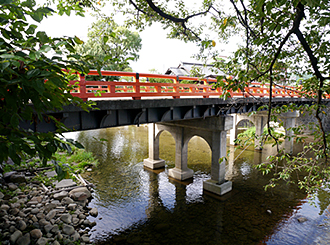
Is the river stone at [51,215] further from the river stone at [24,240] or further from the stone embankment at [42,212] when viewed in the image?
the river stone at [24,240]

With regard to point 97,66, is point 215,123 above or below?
below

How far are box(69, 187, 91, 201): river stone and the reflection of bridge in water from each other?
531cm

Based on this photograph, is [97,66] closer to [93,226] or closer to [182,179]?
[93,226]

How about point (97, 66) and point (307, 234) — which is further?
point (307, 234)

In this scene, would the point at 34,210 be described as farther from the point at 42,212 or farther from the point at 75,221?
the point at 75,221

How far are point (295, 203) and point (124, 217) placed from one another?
9932mm

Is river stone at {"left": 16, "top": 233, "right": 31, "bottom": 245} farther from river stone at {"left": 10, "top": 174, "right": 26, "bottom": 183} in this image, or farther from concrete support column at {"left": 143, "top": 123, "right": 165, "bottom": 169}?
concrete support column at {"left": 143, "top": 123, "right": 165, "bottom": 169}

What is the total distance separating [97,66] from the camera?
2.83m

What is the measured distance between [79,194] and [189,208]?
236 inches

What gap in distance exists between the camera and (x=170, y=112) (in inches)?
417

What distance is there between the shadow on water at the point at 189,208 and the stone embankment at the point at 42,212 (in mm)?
858

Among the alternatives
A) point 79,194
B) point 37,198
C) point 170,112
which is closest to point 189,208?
point 170,112

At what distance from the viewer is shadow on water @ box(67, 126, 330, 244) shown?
33.1 ft

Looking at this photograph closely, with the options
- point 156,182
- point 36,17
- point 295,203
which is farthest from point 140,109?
point 295,203
